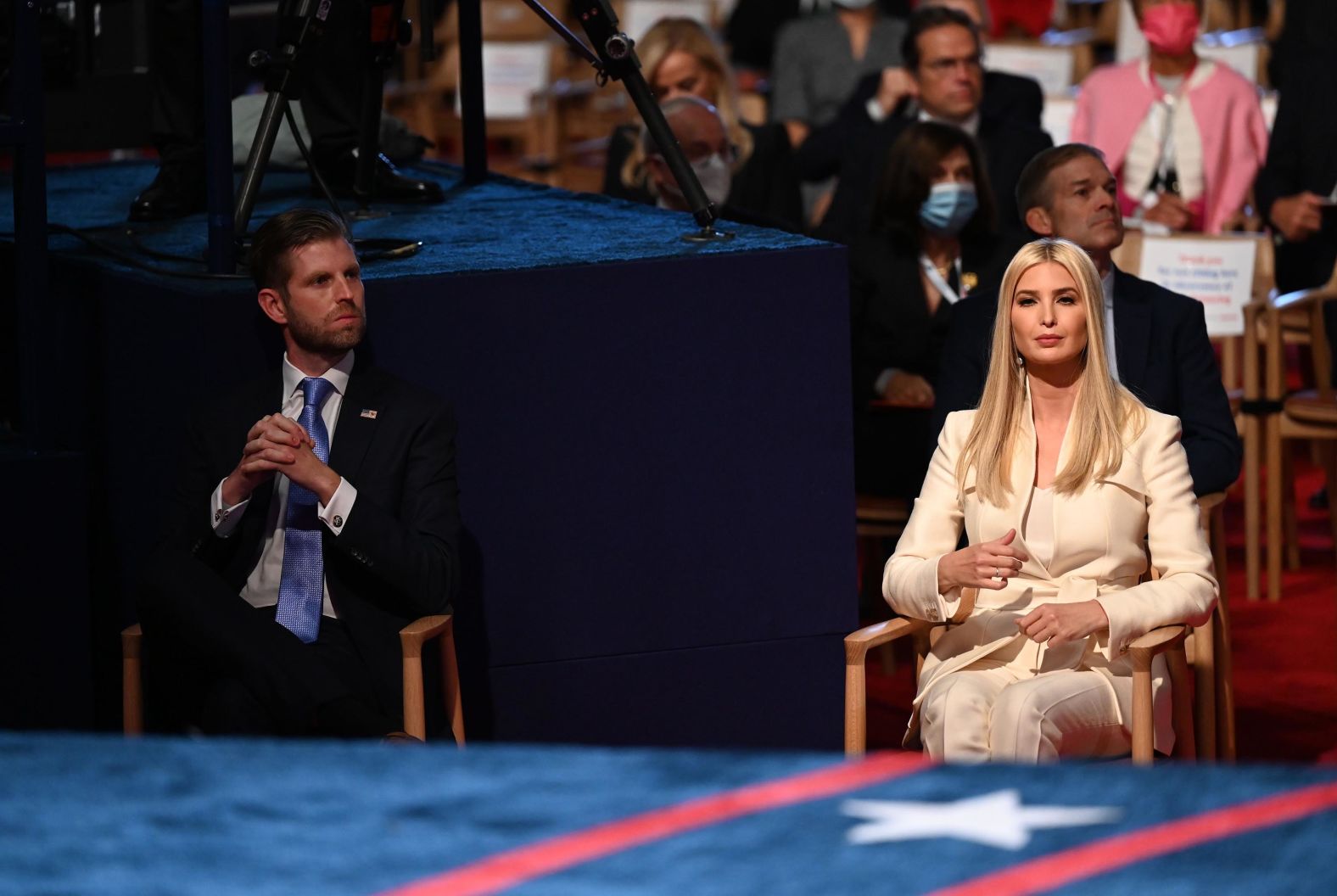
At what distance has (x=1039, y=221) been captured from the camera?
4.40 metres

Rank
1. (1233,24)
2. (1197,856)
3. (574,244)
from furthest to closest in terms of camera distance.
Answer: (1233,24)
(574,244)
(1197,856)

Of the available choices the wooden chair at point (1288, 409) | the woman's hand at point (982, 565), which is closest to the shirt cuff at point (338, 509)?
the woman's hand at point (982, 565)

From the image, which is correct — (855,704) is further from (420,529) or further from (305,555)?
(305,555)

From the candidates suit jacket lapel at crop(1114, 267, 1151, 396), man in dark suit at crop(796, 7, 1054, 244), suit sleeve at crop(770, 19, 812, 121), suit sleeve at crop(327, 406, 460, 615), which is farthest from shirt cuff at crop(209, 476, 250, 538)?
suit sleeve at crop(770, 19, 812, 121)

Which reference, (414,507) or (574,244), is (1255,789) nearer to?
(414,507)

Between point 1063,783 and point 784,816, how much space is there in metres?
0.20

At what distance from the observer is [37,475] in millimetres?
3809

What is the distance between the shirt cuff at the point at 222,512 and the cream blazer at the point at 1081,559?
1062 mm

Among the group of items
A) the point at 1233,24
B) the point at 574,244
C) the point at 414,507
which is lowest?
the point at 414,507

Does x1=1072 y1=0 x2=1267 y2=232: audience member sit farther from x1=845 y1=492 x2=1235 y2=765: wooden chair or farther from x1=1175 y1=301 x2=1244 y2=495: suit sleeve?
x1=845 y1=492 x2=1235 y2=765: wooden chair

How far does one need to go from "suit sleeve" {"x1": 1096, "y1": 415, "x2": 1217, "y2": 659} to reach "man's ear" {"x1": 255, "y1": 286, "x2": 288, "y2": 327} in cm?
142

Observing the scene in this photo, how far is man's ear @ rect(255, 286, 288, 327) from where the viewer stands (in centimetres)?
360

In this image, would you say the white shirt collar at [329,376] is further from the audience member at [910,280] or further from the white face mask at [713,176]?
the white face mask at [713,176]

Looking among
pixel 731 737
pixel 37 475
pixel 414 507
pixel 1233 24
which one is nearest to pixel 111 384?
pixel 37 475
